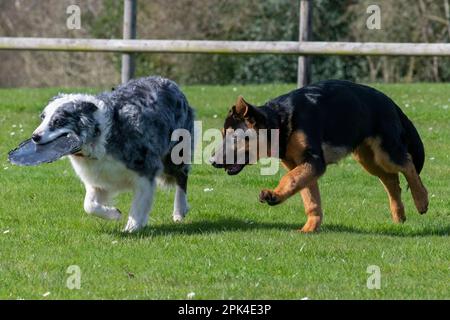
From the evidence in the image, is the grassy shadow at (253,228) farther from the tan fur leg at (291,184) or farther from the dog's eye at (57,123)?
the dog's eye at (57,123)

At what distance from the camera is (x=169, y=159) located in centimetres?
910

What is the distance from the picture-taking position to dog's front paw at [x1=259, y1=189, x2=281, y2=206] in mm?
7797

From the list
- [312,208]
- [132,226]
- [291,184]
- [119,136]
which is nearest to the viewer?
[291,184]

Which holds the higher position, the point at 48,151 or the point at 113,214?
the point at 48,151

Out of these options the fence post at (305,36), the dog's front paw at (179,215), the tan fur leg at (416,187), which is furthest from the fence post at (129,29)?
the tan fur leg at (416,187)

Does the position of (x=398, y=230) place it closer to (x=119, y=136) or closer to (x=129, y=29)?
(x=119, y=136)

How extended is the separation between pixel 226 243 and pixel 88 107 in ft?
5.06

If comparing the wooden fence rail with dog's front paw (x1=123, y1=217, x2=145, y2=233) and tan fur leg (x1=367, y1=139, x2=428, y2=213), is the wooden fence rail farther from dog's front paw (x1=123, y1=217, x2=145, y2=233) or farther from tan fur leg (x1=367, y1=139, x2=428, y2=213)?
dog's front paw (x1=123, y1=217, x2=145, y2=233)

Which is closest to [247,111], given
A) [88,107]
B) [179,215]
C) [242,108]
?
[242,108]

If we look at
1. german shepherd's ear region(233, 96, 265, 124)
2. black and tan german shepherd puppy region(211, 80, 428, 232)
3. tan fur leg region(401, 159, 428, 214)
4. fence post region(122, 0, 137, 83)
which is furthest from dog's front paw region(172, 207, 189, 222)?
fence post region(122, 0, 137, 83)

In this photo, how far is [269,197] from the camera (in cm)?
782

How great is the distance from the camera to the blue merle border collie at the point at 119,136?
26.3ft

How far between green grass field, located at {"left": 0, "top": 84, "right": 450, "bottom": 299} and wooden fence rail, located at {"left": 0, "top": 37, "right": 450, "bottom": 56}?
2331 mm

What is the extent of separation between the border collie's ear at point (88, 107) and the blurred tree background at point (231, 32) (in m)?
15.0
